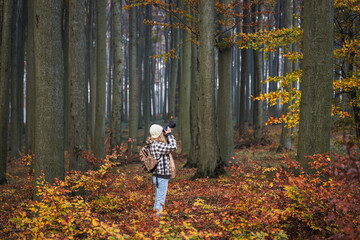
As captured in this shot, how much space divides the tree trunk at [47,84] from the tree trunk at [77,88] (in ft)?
5.59

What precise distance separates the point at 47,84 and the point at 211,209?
3.82m

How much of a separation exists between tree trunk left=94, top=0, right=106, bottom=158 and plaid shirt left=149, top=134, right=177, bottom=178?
266 inches

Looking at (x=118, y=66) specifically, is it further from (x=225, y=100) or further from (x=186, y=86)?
(x=225, y=100)

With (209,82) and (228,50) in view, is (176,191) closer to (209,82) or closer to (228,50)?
(209,82)

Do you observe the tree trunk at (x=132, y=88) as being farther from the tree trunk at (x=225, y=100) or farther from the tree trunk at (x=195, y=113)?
the tree trunk at (x=225, y=100)

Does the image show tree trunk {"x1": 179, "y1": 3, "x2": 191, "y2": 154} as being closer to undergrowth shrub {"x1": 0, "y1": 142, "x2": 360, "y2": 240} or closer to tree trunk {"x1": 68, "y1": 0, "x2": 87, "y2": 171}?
tree trunk {"x1": 68, "y1": 0, "x2": 87, "y2": 171}

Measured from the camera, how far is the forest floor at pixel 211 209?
370 cm

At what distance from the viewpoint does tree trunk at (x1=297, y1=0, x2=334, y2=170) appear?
5.57m

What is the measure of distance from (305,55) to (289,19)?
35.7 ft

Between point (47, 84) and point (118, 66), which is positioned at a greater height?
point (118, 66)

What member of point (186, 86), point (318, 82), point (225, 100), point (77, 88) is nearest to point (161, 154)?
point (318, 82)

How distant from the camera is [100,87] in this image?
1180cm

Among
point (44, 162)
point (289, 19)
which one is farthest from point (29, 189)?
point (289, 19)

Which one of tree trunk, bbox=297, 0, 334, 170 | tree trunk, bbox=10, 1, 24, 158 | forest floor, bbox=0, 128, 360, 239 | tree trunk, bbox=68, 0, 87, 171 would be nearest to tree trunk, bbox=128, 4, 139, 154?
tree trunk, bbox=10, 1, 24, 158
